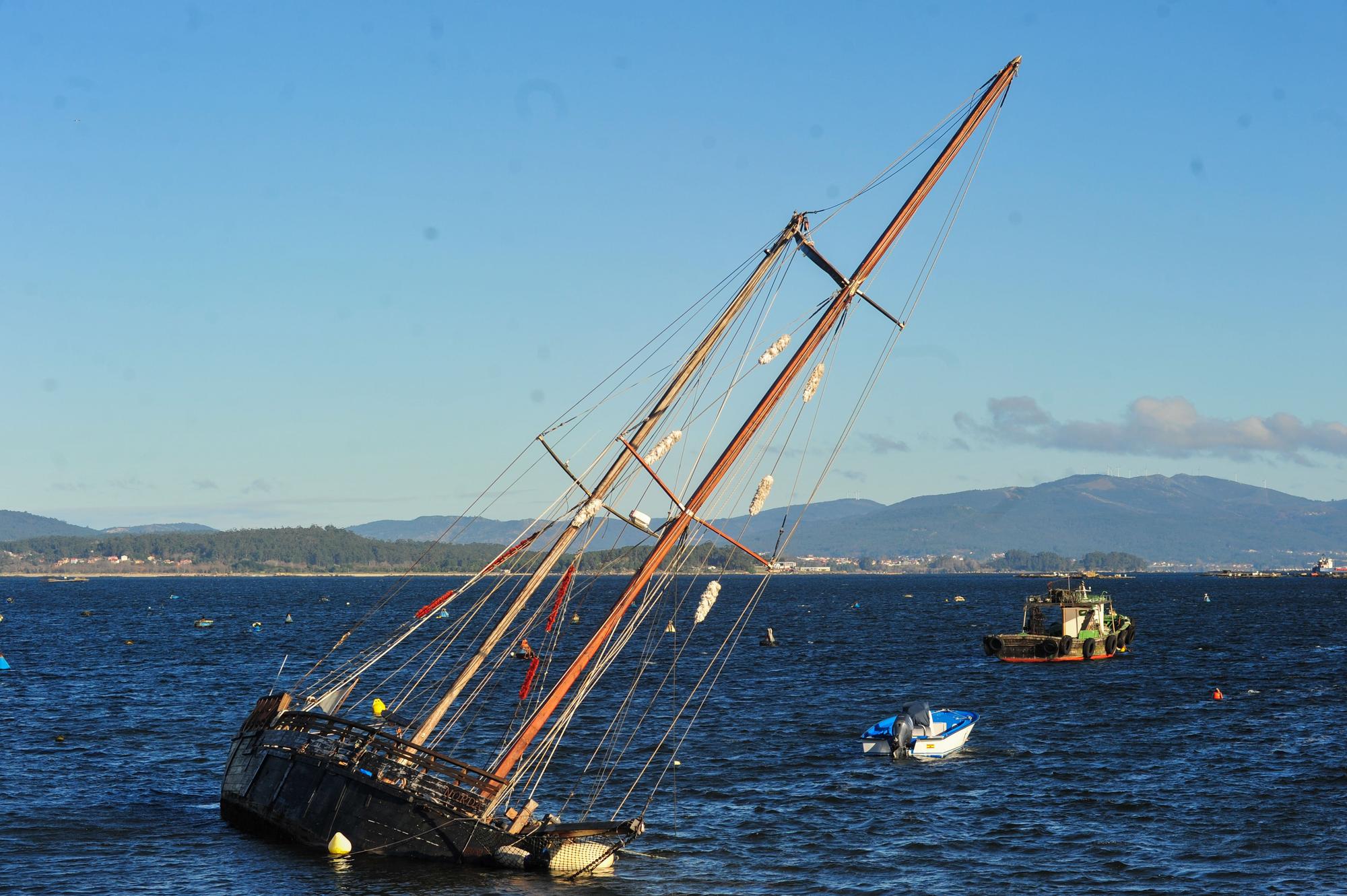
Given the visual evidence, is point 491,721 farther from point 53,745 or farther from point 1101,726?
point 1101,726

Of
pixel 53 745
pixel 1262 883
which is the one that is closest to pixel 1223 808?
pixel 1262 883

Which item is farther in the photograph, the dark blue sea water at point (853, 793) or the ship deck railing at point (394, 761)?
the dark blue sea water at point (853, 793)

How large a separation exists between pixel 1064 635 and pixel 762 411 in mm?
75075

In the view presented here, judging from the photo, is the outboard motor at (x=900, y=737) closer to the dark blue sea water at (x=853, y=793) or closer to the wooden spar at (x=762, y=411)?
the dark blue sea water at (x=853, y=793)

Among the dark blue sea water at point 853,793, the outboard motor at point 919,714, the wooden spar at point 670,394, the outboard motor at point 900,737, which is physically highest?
the wooden spar at point 670,394

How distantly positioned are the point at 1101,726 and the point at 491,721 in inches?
1199

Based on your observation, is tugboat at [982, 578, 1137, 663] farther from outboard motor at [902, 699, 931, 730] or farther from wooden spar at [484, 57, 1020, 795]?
wooden spar at [484, 57, 1020, 795]

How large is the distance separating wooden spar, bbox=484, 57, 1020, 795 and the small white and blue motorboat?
81.3 feet

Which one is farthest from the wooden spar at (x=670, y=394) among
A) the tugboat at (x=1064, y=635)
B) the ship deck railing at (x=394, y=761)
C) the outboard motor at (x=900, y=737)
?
the tugboat at (x=1064, y=635)

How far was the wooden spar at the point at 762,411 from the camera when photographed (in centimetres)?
3509

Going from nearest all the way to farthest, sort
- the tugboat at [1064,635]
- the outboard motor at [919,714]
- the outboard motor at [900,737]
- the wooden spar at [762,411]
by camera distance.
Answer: the wooden spar at [762,411] → the outboard motor at [900,737] → the outboard motor at [919,714] → the tugboat at [1064,635]

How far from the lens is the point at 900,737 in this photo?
187 feet

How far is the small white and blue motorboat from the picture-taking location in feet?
187

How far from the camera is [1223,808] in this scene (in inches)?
1828
